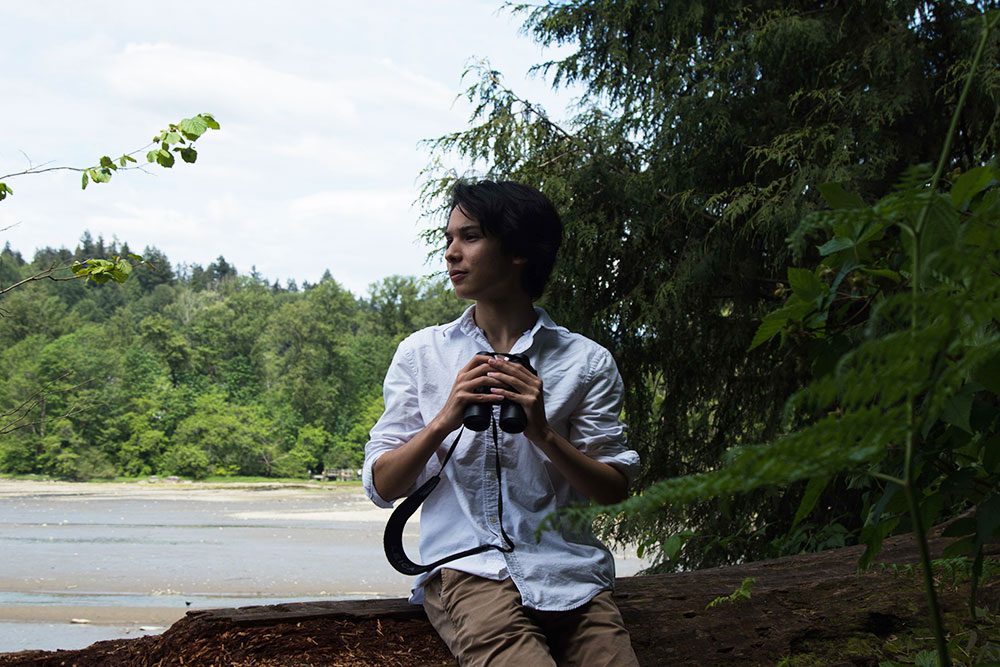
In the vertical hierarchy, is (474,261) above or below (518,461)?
above

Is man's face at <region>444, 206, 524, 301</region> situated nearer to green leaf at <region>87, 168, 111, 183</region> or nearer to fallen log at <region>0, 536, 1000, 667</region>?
fallen log at <region>0, 536, 1000, 667</region>

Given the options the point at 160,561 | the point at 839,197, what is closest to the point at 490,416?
the point at 839,197

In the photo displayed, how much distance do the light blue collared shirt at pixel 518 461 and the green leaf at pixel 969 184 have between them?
129 centimetres

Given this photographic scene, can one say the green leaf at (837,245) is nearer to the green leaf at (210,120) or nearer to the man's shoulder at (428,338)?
the man's shoulder at (428,338)

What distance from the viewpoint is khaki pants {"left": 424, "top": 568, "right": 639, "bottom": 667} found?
1910 mm

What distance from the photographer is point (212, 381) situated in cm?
4566

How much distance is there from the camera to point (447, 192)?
5758 mm

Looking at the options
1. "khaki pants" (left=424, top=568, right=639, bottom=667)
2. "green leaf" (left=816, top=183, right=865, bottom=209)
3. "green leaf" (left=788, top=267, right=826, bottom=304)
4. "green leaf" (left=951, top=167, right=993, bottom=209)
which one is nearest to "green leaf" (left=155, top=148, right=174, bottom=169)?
"khaki pants" (left=424, top=568, right=639, bottom=667)

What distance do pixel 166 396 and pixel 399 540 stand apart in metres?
41.0

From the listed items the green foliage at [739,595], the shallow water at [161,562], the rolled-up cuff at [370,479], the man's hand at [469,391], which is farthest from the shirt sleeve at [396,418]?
the shallow water at [161,562]

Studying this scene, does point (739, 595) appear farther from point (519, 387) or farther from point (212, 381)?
point (212, 381)

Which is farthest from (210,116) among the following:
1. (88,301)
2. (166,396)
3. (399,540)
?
(88,301)

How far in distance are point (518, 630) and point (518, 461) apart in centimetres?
39

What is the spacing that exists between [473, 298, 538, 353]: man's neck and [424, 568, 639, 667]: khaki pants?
1.95 feet
